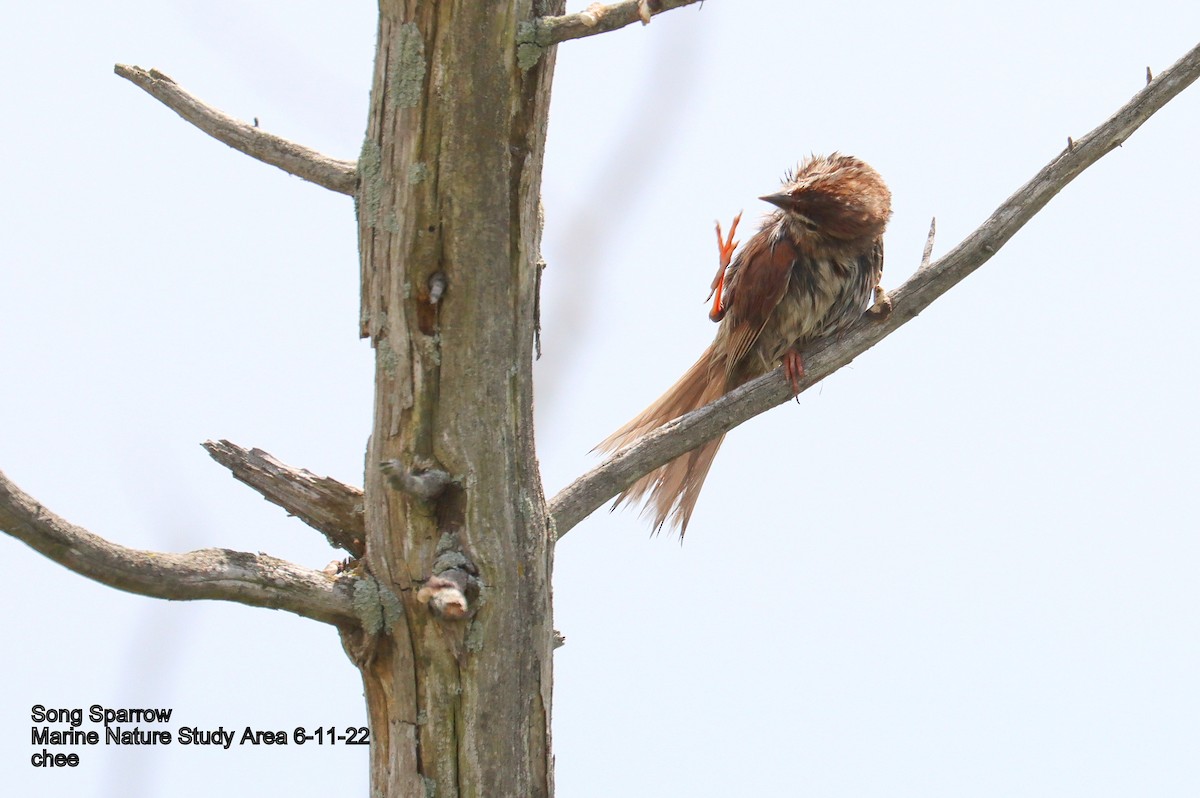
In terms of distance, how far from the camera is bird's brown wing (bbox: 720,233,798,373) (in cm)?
343

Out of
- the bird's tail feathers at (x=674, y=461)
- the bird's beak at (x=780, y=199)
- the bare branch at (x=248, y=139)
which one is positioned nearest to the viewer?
the bare branch at (x=248, y=139)

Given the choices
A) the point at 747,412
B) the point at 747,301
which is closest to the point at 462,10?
the point at 747,412

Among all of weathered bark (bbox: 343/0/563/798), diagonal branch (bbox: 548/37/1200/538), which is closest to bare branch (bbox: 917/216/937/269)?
diagonal branch (bbox: 548/37/1200/538)

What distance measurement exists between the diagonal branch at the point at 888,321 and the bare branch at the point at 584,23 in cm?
88

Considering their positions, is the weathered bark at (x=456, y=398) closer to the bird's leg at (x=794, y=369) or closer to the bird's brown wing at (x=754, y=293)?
the bird's leg at (x=794, y=369)

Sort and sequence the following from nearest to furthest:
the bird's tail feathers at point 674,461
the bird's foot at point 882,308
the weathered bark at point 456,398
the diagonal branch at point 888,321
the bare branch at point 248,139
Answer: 1. the weathered bark at point 456,398
2. the bare branch at point 248,139
3. the diagonal branch at point 888,321
4. the bird's foot at point 882,308
5. the bird's tail feathers at point 674,461

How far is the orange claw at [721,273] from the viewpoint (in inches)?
127

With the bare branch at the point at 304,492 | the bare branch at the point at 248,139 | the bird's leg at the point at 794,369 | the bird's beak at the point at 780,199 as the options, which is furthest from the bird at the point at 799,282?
the bare branch at the point at 248,139

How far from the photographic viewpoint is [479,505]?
2.01 metres

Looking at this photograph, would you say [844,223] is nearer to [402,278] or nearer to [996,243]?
[996,243]

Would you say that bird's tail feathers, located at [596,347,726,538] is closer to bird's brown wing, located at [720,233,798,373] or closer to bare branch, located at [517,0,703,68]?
bird's brown wing, located at [720,233,798,373]

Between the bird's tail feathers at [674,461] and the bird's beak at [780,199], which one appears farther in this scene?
the bird's beak at [780,199]

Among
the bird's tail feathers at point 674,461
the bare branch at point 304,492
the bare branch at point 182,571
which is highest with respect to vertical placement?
the bird's tail feathers at point 674,461

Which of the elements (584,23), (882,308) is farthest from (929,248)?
(584,23)
